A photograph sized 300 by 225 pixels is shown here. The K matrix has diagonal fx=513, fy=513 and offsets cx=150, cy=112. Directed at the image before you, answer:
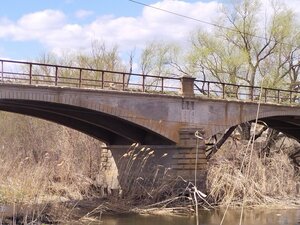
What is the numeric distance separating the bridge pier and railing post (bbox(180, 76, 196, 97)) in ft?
6.85

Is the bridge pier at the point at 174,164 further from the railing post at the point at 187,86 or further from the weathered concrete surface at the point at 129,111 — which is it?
the railing post at the point at 187,86

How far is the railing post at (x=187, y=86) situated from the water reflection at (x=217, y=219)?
22.3ft

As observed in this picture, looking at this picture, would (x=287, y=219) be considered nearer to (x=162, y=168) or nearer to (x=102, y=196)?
(x=162, y=168)

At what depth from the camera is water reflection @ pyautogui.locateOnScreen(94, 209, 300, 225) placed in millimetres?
20797

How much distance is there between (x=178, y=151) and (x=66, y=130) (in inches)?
425

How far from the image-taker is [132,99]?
25922 millimetres

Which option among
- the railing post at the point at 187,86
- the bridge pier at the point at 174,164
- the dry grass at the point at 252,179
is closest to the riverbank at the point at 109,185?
the dry grass at the point at 252,179

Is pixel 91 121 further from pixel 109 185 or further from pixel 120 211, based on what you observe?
pixel 120 211

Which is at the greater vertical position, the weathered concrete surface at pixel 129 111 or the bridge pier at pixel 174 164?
the weathered concrete surface at pixel 129 111

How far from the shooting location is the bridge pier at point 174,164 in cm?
2636

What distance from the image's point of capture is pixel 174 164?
26938 millimetres

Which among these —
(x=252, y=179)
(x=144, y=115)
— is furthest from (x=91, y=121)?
(x=252, y=179)

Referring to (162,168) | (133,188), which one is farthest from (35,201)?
(162,168)

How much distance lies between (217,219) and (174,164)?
19.2 feet
